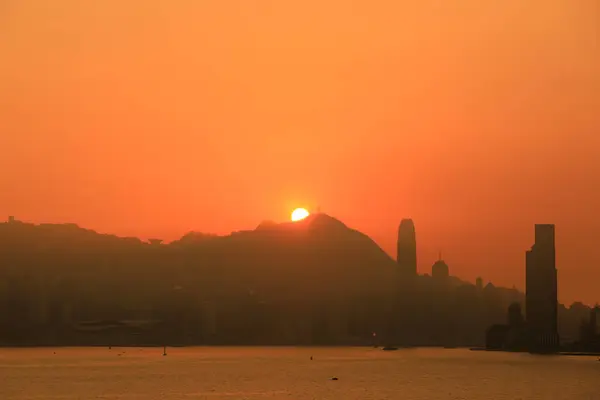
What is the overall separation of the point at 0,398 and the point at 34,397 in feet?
24.0

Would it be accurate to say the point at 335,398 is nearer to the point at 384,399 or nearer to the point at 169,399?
the point at 384,399

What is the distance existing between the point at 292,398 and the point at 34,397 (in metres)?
50.5

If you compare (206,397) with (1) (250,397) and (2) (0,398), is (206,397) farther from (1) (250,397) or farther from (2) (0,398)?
(2) (0,398)

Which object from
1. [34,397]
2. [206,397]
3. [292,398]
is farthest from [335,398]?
[34,397]

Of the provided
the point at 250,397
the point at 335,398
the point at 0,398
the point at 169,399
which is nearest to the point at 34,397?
the point at 0,398

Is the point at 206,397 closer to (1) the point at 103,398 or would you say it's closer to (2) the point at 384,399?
(1) the point at 103,398

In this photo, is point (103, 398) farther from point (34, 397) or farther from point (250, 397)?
point (250, 397)

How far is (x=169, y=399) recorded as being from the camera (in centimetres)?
19362

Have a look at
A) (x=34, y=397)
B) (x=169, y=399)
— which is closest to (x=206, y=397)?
(x=169, y=399)

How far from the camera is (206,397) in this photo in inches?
7736

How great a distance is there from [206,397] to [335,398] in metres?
25.0

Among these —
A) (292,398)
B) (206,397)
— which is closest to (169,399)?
(206,397)

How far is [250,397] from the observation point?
197 meters

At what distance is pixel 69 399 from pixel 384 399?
2378 inches
